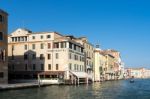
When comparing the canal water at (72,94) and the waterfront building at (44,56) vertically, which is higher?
the waterfront building at (44,56)

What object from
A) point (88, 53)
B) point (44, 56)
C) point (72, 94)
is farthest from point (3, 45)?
point (88, 53)

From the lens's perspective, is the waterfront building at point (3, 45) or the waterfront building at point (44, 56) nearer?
the waterfront building at point (3, 45)

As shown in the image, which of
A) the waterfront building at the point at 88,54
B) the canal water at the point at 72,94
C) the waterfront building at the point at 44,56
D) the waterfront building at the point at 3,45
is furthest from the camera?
the waterfront building at the point at 88,54

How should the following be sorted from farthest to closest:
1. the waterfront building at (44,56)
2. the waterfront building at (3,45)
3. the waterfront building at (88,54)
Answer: the waterfront building at (88,54) → the waterfront building at (44,56) → the waterfront building at (3,45)

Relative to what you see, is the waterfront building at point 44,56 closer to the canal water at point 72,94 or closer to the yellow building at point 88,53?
the yellow building at point 88,53

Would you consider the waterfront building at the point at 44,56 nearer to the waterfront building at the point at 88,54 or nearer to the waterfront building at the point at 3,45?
the waterfront building at the point at 88,54

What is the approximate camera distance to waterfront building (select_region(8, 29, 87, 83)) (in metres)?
79.9

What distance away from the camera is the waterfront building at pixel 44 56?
7988 cm

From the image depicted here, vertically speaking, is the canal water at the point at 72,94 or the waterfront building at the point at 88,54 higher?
the waterfront building at the point at 88,54

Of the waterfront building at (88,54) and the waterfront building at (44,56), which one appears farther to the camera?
the waterfront building at (88,54)

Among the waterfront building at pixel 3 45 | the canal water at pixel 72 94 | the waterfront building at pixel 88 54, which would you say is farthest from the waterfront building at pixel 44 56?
the canal water at pixel 72 94

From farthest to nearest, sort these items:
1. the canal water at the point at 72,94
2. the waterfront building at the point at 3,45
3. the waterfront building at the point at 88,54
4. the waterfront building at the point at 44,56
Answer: the waterfront building at the point at 88,54, the waterfront building at the point at 44,56, the waterfront building at the point at 3,45, the canal water at the point at 72,94

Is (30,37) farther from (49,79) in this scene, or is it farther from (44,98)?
(44,98)

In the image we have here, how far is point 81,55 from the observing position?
9075 cm
